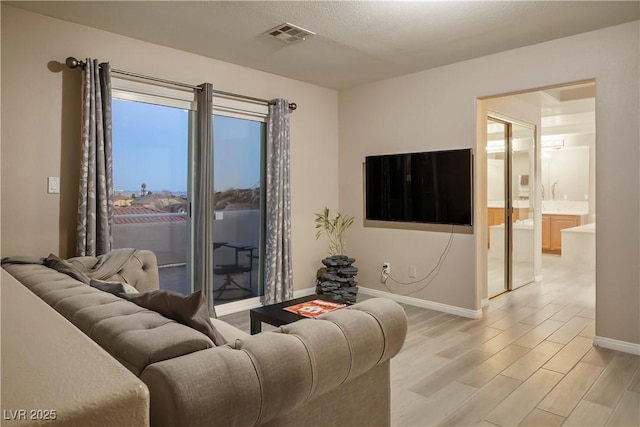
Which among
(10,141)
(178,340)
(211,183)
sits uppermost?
(10,141)

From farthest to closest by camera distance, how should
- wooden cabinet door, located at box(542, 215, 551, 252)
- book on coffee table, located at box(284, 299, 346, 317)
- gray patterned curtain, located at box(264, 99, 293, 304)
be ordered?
1. wooden cabinet door, located at box(542, 215, 551, 252)
2. gray patterned curtain, located at box(264, 99, 293, 304)
3. book on coffee table, located at box(284, 299, 346, 317)

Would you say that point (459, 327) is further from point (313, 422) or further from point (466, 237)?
point (313, 422)

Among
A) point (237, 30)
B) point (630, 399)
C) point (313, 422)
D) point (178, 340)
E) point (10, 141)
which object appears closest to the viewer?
point (178, 340)

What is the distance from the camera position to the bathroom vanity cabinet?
27.2 ft

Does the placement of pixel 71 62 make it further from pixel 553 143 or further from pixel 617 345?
pixel 553 143

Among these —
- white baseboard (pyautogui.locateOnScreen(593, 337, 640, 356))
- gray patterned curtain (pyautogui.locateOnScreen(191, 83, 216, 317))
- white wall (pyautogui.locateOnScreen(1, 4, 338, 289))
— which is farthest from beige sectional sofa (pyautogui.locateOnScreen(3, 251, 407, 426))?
white baseboard (pyautogui.locateOnScreen(593, 337, 640, 356))

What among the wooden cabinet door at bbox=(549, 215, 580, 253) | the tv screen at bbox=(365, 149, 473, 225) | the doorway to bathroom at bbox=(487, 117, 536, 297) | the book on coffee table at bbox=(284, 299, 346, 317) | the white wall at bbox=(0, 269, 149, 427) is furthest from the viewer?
the wooden cabinet door at bbox=(549, 215, 580, 253)

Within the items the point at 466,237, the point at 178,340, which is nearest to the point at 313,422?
the point at 178,340

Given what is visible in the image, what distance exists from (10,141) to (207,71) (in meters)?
1.84

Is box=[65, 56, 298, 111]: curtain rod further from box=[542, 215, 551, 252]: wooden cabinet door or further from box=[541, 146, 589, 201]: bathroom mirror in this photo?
box=[541, 146, 589, 201]: bathroom mirror

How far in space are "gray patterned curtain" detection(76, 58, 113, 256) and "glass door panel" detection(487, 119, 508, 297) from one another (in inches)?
170

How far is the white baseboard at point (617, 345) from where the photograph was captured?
326 centimetres

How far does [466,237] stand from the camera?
4.31m

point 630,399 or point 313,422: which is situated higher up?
point 313,422
